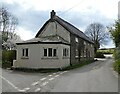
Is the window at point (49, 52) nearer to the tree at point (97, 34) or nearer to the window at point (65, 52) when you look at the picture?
the window at point (65, 52)

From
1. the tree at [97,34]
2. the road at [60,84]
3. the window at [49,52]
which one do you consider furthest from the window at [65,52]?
the tree at [97,34]

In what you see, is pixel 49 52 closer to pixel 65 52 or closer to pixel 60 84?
pixel 65 52

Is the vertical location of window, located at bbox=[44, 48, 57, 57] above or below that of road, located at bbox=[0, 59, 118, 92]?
above

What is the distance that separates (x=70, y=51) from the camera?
34188 millimetres

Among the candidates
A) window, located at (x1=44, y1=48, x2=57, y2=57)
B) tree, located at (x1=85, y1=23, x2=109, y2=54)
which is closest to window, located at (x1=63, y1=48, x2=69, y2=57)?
window, located at (x1=44, y1=48, x2=57, y2=57)

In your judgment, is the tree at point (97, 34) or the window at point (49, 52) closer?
the window at point (49, 52)

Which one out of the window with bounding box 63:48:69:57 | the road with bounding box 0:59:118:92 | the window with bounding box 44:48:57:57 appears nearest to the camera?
the road with bounding box 0:59:118:92

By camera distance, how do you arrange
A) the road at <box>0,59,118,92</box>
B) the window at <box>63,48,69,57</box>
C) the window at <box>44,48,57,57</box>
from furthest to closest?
the window at <box>63,48,69,57</box> → the window at <box>44,48,57,57</box> → the road at <box>0,59,118,92</box>

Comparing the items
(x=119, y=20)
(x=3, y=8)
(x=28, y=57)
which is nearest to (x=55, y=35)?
(x=28, y=57)

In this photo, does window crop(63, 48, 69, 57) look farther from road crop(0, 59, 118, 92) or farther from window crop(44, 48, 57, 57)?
road crop(0, 59, 118, 92)

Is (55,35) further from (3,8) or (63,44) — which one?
(3,8)

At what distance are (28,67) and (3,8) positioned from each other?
1096 inches

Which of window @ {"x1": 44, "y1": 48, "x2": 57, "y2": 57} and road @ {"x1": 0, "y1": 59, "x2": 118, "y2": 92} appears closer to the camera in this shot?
road @ {"x1": 0, "y1": 59, "x2": 118, "y2": 92}

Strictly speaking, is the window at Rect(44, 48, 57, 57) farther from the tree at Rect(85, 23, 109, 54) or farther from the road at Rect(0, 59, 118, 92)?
the tree at Rect(85, 23, 109, 54)
